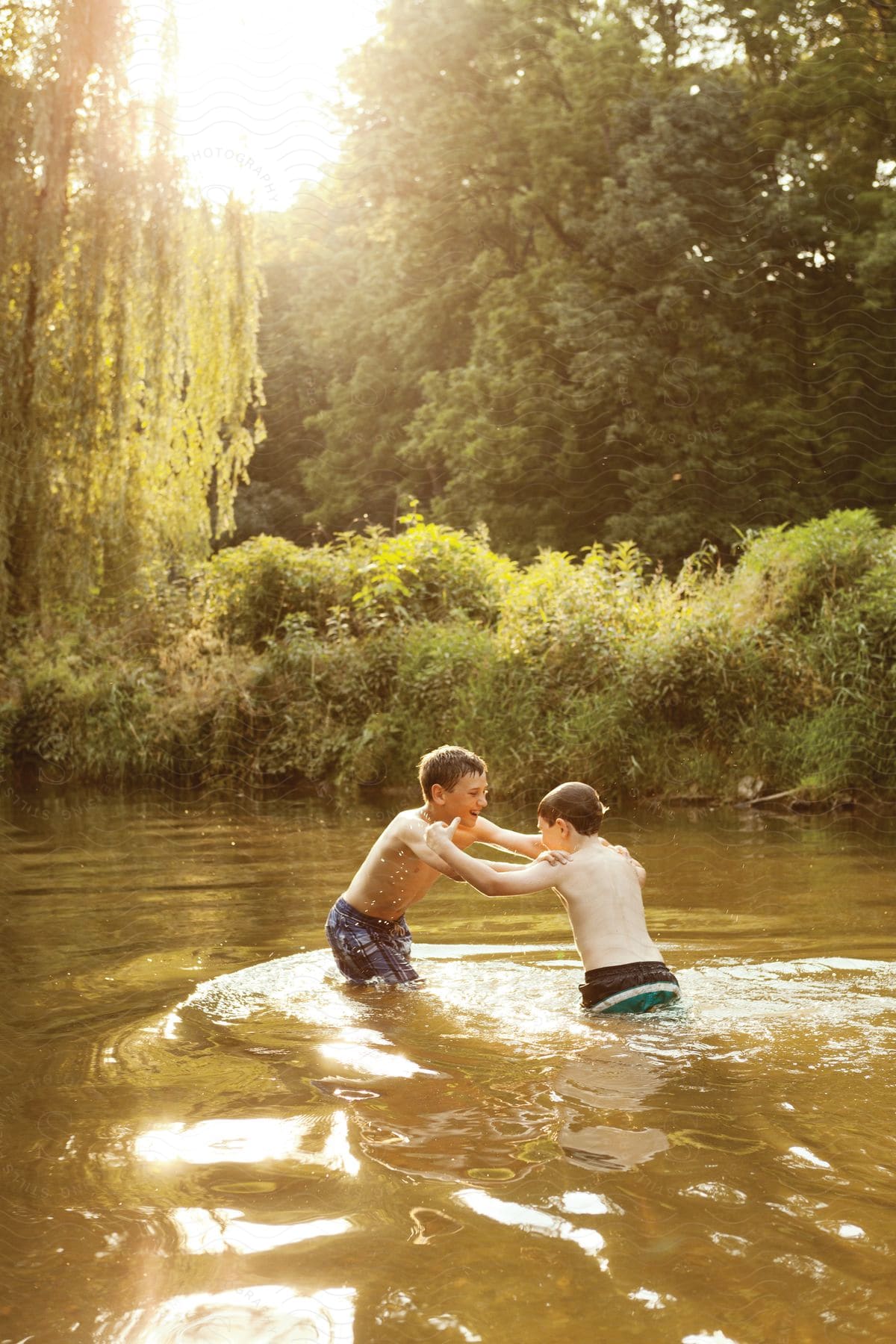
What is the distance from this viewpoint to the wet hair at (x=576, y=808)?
506 centimetres

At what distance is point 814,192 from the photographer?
2645 centimetres

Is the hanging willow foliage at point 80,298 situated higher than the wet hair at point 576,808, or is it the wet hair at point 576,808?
the hanging willow foliage at point 80,298

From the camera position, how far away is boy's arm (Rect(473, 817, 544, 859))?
580 cm

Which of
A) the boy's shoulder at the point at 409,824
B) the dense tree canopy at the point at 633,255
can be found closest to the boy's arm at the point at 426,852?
the boy's shoulder at the point at 409,824

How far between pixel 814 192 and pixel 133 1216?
2708cm

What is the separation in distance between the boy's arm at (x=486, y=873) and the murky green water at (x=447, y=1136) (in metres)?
0.51

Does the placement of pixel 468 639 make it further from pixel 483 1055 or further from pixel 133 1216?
pixel 133 1216

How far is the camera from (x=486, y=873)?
16.8 feet

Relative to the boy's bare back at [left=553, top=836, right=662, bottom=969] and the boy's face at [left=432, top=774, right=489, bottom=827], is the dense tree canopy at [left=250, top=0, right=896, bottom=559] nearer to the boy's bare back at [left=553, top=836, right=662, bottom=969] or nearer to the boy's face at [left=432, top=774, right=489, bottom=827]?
the boy's face at [left=432, top=774, right=489, bottom=827]

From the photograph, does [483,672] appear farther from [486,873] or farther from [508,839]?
[486,873]

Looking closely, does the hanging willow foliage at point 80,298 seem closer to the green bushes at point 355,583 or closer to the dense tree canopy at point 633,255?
the green bushes at point 355,583

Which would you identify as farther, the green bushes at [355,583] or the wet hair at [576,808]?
the green bushes at [355,583]

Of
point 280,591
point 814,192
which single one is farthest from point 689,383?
point 280,591

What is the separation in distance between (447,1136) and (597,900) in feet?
5.13
